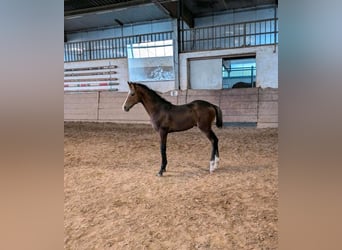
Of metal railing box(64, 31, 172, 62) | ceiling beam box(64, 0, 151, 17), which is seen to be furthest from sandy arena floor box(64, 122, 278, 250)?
metal railing box(64, 31, 172, 62)

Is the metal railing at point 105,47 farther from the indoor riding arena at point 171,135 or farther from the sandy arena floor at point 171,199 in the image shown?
the sandy arena floor at point 171,199

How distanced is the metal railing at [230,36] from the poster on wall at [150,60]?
0.62 meters

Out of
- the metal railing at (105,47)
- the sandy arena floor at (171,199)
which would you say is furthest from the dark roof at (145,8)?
the sandy arena floor at (171,199)

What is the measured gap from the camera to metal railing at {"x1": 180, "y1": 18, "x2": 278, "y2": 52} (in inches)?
324

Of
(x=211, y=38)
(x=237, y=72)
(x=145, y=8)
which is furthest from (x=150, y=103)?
(x=237, y=72)

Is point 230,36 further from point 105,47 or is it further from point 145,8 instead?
point 105,47

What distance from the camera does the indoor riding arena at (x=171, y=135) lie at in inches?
73.0

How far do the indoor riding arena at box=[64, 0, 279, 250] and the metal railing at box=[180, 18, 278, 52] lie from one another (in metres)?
0.03

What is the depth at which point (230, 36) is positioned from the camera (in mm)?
8336

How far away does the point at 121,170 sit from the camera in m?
3.49

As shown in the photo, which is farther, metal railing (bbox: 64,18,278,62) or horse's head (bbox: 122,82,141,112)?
metal railing (bbox: 64,18,278,62)

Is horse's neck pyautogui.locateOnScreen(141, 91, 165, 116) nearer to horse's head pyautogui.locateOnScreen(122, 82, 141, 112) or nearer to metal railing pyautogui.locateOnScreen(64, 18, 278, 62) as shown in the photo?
horse's head pyautogui.locateOnScreen(122, 82, 141, 112)
